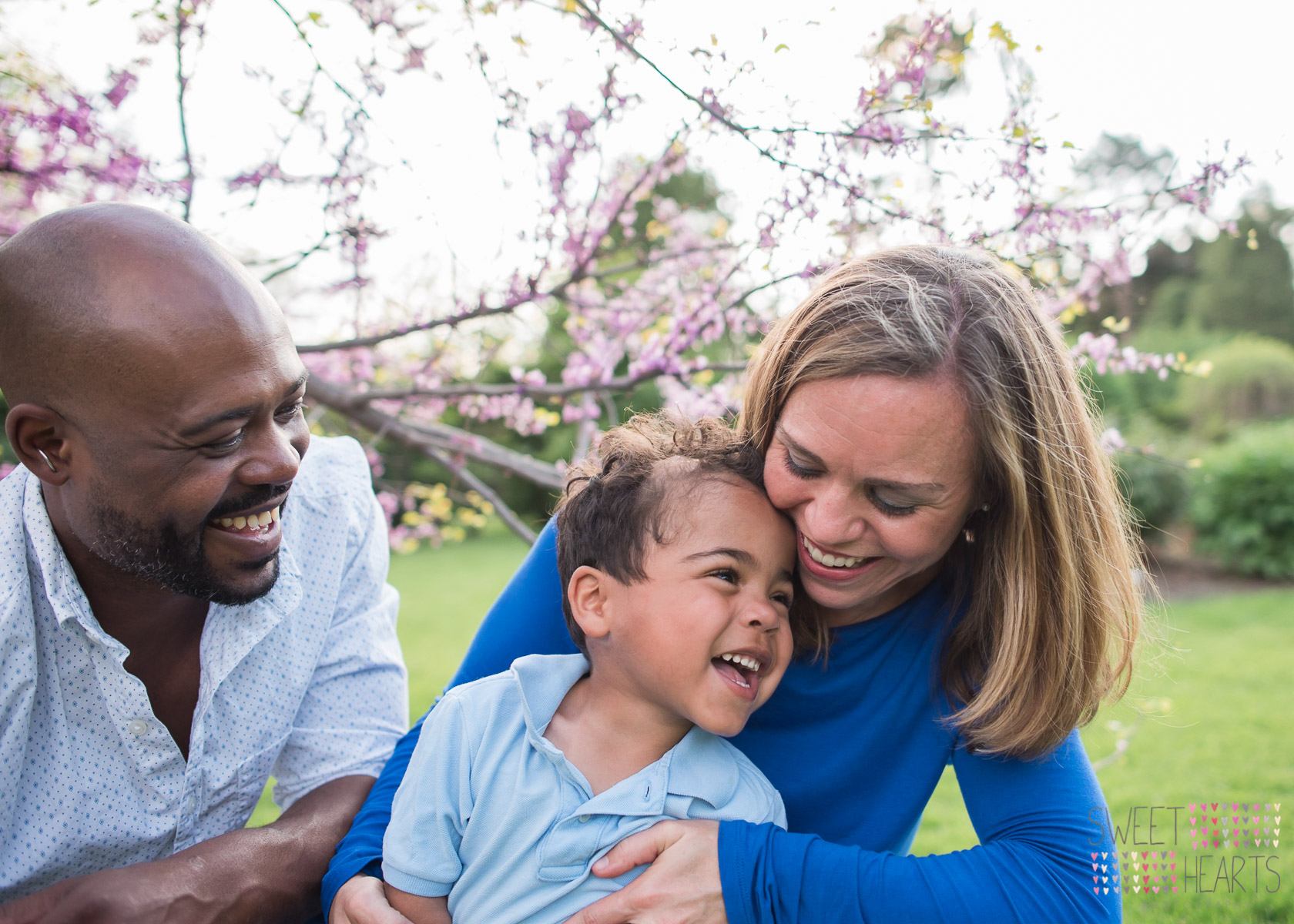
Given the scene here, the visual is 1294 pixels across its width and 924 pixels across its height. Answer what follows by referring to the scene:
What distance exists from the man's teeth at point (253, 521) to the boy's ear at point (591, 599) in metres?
0.68

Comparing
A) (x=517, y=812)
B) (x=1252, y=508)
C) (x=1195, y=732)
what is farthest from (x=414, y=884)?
(x=1252, y=508)

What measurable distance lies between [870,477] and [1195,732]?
5.23 meters

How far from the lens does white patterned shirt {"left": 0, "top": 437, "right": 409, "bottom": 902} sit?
6.19ft

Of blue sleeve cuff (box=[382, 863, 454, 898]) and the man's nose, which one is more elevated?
the man's nose

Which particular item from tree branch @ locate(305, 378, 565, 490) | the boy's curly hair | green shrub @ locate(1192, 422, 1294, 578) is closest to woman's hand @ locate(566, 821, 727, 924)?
the boy's curly hair

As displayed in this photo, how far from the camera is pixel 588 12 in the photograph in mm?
2355

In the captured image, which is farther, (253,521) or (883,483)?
(253,521)

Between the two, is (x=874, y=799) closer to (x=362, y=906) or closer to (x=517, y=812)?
(x=517, y=812)

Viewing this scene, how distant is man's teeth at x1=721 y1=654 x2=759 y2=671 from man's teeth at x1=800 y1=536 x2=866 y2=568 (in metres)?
0.24

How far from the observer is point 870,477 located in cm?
173

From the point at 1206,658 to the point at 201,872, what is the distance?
7.46 m

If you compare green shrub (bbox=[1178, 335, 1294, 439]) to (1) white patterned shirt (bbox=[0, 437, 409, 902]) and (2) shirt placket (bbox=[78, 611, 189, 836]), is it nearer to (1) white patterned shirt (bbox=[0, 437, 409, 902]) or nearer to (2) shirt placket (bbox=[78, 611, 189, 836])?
(1) white patterned shirt (bbox=[0, 437, 409, 902])

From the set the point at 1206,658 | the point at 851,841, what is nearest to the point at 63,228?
the point at 851,841

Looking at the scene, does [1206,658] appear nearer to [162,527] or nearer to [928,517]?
[928,517]
